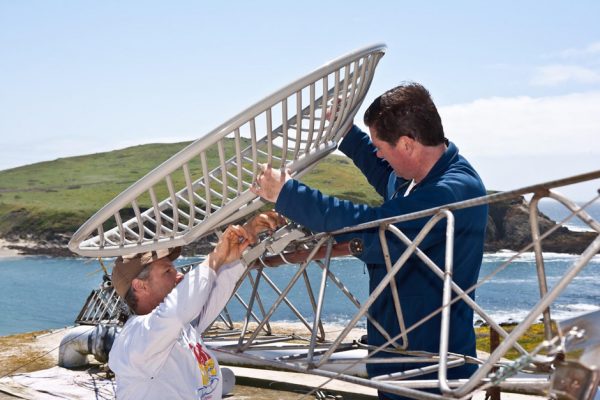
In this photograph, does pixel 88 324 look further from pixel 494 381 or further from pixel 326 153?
pixel 494 381

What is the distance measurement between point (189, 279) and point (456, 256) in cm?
180

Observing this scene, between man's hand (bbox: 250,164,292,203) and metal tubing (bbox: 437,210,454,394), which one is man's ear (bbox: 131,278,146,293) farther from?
metal tubing (bbox: 437,210,454,394)

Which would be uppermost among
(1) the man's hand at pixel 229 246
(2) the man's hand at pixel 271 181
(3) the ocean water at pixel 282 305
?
(2) the man's hand at pixel 271 181

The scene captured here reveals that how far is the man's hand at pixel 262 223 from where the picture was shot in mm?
5445

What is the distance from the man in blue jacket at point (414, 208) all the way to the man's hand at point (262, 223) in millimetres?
541

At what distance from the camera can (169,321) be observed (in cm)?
441

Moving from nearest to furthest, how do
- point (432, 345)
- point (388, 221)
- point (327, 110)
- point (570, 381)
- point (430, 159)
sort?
point (570, 381) → point (388, 221) → point (430, 159) → point (432, 345) → point (327, 110)

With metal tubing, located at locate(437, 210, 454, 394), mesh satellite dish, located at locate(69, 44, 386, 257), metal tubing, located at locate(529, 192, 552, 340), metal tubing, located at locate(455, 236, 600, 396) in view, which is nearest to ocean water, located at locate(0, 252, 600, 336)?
mesh satellite dish, located at locate(69, 44, 386, 257)

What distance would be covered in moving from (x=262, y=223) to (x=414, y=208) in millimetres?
1502

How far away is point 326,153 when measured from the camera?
6.06m

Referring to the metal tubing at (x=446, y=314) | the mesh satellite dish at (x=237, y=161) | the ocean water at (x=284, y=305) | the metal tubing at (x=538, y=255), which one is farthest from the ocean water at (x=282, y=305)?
the metal tubing at (x=538, y=255)

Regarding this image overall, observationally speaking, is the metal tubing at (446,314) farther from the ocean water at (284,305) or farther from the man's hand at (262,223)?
the ocean water at (284,305)

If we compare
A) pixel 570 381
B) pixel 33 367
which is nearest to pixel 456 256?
pixel 570 381

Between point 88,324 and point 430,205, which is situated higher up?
point 430,205
